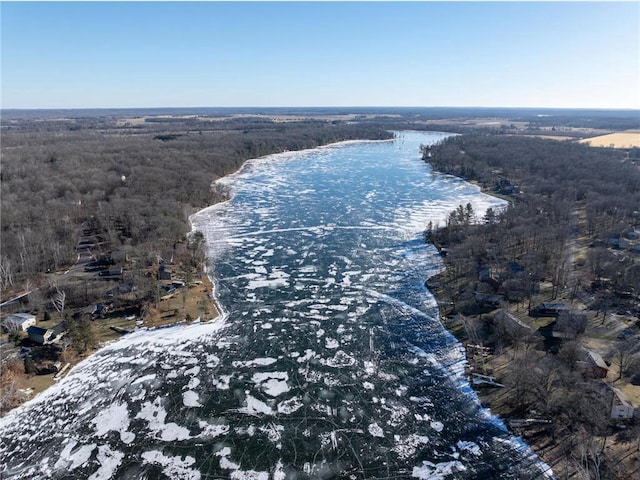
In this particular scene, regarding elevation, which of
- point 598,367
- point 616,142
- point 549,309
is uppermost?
point 616,142

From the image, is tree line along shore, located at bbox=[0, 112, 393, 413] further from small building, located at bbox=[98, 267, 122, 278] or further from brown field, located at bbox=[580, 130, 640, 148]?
brown field, located at bbox=[580, 130, 640, 148]

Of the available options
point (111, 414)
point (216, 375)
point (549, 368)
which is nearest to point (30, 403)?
point (111, 414)

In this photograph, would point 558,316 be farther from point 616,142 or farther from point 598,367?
point 616,142

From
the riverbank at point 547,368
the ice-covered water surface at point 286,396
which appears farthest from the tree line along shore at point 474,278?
the ice-covered water surface at point 286,396

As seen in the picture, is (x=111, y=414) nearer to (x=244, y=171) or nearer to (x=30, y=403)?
(x=30, y=403)

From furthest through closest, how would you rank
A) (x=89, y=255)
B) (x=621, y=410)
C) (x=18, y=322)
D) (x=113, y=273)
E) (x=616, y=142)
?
(x=616, y=142) < (x=89, y=255) < (x=113, y=273) < (x=18, y=322) < (x=621, y=410)

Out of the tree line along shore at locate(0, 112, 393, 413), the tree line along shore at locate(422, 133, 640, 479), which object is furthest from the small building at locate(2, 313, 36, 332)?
the tree line along shore at locate(422, 133, 640, 479)

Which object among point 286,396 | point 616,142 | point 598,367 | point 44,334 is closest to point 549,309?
point 598,367
